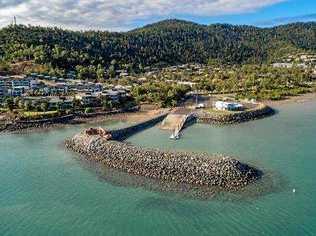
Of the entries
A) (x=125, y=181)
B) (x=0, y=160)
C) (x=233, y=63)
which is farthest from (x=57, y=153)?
(x=233, y=63)

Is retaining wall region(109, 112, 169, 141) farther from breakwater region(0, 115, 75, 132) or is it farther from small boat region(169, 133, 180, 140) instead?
breakwater region(0, 115, 75, 132)

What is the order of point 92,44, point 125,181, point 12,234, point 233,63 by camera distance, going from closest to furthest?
point 12,234, point 125,181, point 92,44, point 233,63

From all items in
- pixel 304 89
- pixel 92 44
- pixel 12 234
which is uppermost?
pixel 92 44

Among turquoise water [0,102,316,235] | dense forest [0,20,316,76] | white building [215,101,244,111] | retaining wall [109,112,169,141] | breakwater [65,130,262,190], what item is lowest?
turquoise water [0,102,316,235]

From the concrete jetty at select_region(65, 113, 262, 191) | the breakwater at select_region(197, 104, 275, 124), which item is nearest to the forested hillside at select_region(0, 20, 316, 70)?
the breakwater at select_region(197, 104, 275, 124)

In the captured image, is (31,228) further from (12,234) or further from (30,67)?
(30,67)

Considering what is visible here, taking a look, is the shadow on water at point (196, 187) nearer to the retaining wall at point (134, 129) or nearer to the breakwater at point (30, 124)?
the retaining wall at point (134, 129)
